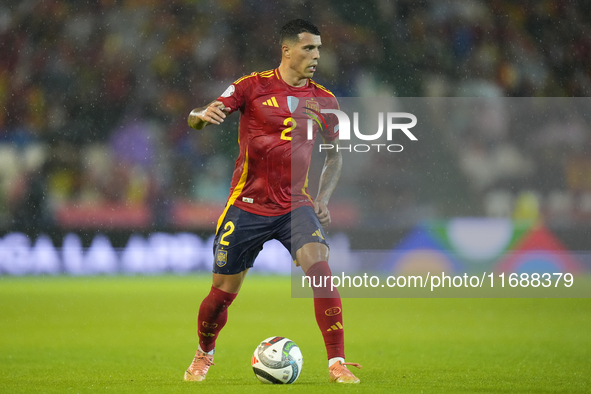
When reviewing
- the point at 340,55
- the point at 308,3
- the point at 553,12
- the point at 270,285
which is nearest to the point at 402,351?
the point at 270,285

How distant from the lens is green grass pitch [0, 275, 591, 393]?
4.43 meters

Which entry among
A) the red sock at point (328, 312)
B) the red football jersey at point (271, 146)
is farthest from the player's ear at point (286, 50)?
the red sock at point (328, 312)

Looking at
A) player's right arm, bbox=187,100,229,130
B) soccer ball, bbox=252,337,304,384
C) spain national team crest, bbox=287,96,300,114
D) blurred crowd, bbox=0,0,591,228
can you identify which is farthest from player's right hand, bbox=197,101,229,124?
blurred crowd, bbox=0,0,591,228

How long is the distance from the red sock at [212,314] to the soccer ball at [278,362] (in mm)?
491

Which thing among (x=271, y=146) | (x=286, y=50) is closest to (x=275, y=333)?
(x=271, y=146)

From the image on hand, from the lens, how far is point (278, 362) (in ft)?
13.8

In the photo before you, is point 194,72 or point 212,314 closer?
point 212,314

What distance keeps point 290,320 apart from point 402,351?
2.50 metres

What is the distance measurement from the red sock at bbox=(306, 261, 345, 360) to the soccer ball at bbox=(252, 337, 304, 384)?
0.19 meters

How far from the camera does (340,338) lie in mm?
4250

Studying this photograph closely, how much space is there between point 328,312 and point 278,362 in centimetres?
39

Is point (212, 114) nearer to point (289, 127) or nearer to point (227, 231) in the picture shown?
point (289, 127)

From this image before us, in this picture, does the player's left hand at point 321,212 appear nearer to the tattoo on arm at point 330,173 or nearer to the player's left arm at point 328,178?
the player's left arm at point 328,178

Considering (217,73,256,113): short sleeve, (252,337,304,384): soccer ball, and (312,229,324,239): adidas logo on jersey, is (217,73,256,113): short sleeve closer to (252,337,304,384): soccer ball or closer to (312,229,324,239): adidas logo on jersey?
(312,229,324,239): adidas logo on jersey
